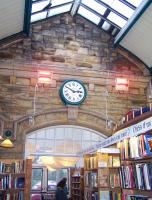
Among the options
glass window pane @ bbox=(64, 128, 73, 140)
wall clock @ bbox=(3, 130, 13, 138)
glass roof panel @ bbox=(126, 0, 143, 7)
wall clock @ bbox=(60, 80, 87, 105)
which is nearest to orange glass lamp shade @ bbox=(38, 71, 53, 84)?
wall clock @ bbox=(60, 80, 87, 105)

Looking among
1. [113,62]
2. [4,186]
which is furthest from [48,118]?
[113,62]

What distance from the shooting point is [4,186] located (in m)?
6.35

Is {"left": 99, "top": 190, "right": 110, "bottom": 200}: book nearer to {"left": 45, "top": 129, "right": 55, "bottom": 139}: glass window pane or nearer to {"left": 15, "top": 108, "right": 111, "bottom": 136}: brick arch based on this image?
{"left": 15, "top": 108, "right": 111, "bottom": 136}: brick arch

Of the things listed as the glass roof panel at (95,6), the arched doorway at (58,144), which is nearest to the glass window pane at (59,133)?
the arched doorway at (58,144)

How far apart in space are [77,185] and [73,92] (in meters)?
2.71

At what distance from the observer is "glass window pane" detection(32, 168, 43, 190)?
8477 mm

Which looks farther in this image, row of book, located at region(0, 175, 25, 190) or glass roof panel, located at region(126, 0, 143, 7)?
glass roof panel, located at region(126, 0, 143, 7)

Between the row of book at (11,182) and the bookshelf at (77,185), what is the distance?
1.80 metres

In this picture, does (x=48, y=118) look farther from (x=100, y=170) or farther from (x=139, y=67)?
(x=139, y=67)

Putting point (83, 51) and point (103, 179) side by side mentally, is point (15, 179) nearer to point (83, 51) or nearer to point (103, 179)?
point (103, 179)

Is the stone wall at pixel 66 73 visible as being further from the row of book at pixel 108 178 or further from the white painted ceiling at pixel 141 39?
the row of book at pixel 108 178

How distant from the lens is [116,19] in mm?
8633

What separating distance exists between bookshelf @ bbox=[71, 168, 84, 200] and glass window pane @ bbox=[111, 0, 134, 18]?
467 centimetres

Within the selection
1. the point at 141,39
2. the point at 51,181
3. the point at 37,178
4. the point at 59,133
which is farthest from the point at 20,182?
the point at 141,39
